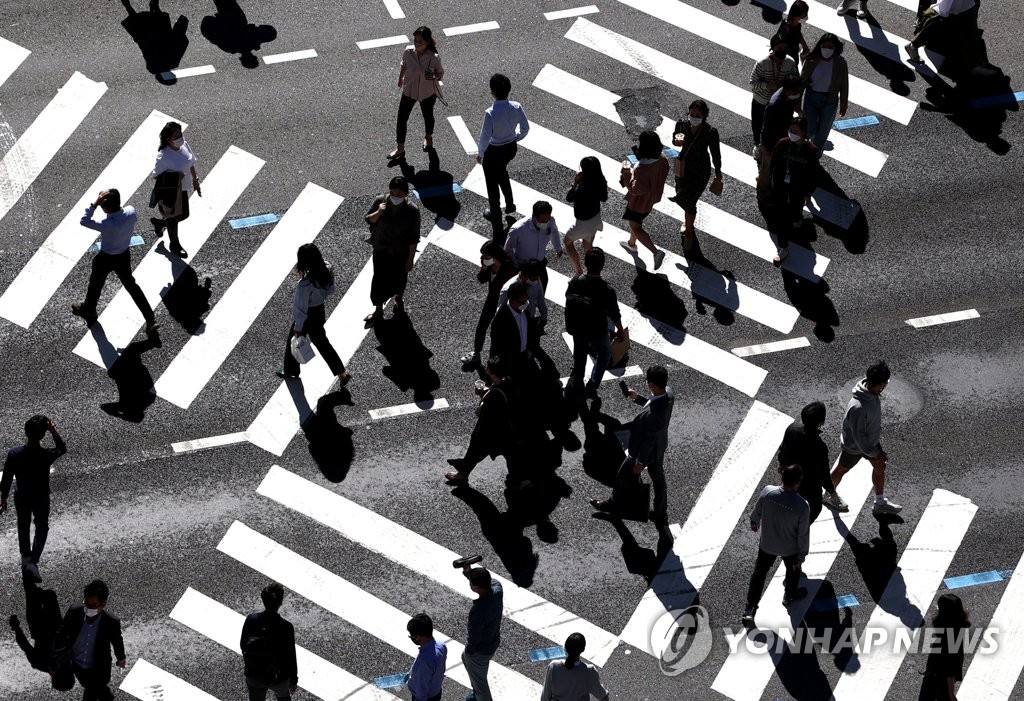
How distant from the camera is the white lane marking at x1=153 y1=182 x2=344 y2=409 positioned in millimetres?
18281

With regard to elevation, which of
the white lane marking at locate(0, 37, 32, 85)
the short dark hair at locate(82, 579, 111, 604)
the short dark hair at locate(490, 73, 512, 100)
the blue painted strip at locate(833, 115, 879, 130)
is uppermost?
the short dark hair at locate(490, 73, 512, 100)

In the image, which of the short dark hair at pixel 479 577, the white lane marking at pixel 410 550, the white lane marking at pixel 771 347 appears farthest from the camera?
the white lane marking at pixel 771 347

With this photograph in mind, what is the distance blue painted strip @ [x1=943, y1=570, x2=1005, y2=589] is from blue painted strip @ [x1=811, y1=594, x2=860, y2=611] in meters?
1.06

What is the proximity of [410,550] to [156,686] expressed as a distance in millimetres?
2986

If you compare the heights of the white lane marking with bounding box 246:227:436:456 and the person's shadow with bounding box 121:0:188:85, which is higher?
the person's shadow with bounding box 121:0:188:85

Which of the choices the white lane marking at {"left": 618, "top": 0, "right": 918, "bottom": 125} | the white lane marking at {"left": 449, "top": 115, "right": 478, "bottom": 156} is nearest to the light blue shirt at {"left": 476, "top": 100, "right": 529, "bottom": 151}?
the white lane marking at {"left": 449, "top": 115, "right": 478, "bottom": 156}

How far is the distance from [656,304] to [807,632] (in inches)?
198

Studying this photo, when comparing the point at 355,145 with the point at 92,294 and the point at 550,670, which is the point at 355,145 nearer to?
the point at 92,294

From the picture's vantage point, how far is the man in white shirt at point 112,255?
18.0 m

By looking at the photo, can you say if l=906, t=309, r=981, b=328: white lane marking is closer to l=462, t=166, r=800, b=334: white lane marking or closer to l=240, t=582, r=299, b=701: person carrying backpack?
l=462, t=166, r=800, b=334: white lane marking

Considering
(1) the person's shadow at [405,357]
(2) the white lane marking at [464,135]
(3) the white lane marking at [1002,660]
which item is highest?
(2) the white lane marking at [464,135]

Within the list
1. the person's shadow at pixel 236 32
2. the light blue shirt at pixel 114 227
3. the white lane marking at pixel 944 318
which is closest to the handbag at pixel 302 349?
the light blue shirt at pixel 114 227

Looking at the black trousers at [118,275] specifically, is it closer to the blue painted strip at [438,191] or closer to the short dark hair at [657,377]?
the blue painted strip at [438,191]

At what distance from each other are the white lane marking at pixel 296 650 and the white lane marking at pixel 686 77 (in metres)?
10.4
